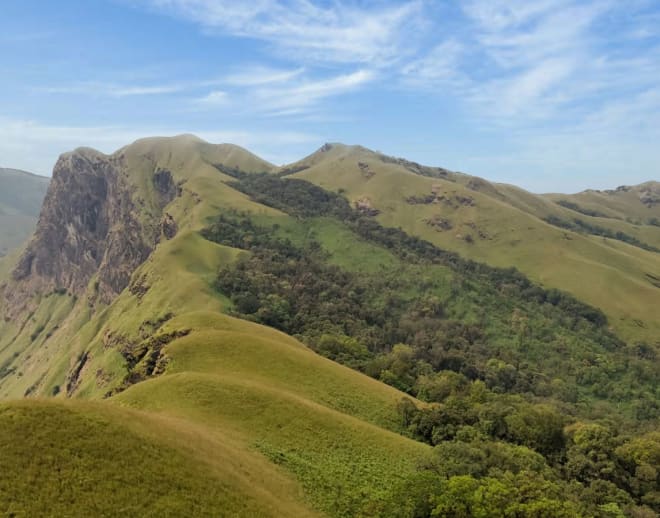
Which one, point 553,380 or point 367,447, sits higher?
point 367,447

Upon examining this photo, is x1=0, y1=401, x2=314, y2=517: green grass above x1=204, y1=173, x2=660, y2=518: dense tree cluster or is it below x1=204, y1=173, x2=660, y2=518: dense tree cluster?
above

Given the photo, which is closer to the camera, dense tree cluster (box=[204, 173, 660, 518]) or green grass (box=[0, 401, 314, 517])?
green grass (box=[0, 401, 314, 517])

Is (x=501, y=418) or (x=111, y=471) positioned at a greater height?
(x=111, y=471)

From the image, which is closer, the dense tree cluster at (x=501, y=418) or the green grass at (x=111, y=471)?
the green grass at (x=111, y=471)

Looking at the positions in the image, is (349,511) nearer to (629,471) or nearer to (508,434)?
(508,434)

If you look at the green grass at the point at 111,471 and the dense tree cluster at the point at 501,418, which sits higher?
the green grass at the point at 111,471

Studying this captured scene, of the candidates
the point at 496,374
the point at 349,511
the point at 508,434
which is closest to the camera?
the point at 349,511

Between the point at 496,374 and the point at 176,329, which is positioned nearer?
the point at 176,329

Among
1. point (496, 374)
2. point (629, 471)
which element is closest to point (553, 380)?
point (496, 374)

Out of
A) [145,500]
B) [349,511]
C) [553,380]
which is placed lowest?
[553,380]

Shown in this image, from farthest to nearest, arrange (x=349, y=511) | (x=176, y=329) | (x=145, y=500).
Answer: (x=176, y=329) < (x=349, y=511) < (x=145, y=500)

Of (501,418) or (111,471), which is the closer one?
(111,471)
